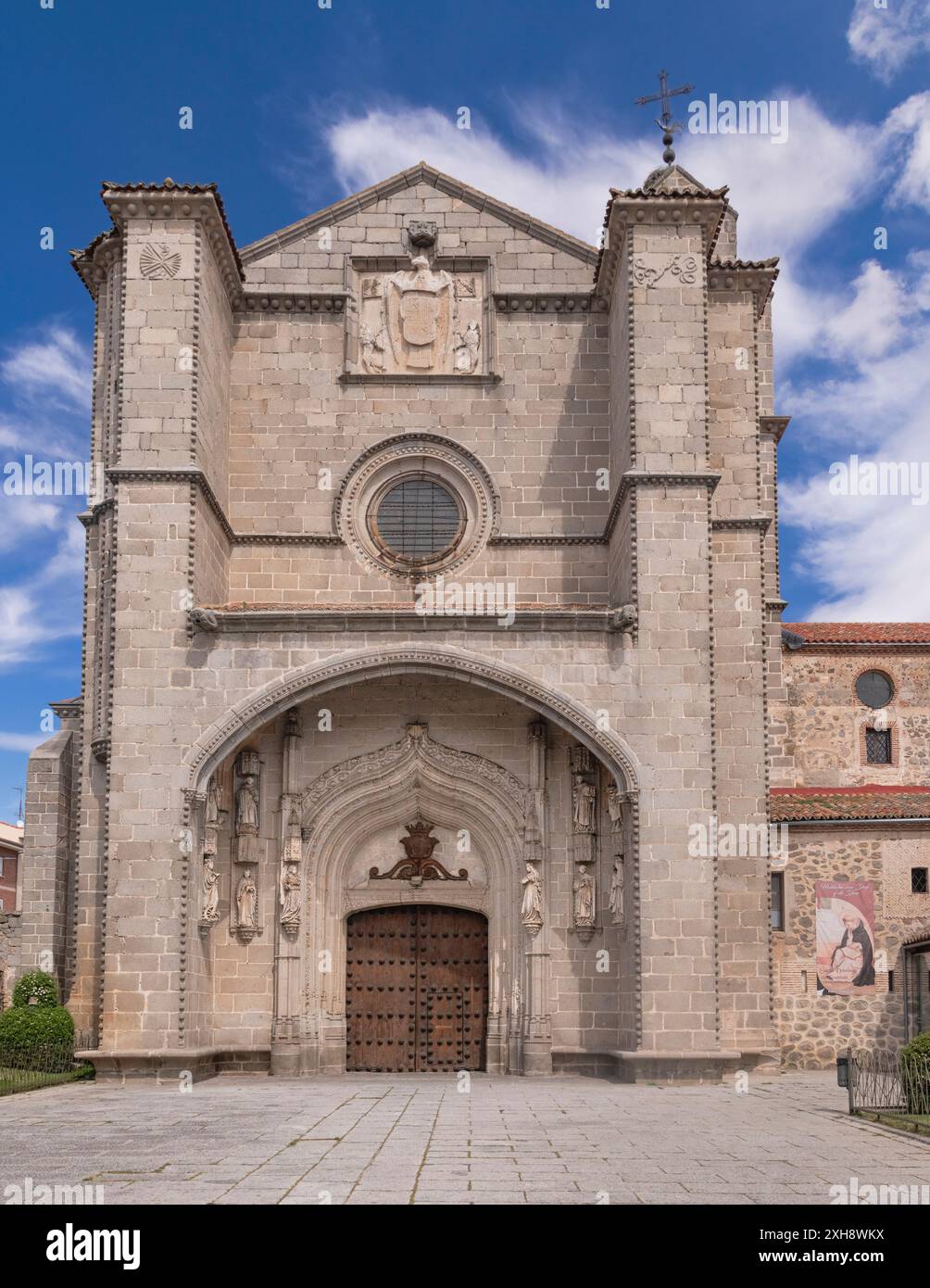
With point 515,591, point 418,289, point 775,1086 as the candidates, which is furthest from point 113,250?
point 775,1086

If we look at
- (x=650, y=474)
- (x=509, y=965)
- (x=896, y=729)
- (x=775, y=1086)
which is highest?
(x=650, y=474)

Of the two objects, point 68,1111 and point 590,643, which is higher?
point 590,643

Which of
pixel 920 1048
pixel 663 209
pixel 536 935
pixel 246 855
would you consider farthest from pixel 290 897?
pixel 663 209

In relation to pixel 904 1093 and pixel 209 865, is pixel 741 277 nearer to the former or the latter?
pixel 209 865

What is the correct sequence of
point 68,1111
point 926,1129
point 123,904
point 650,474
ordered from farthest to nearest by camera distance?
point 650,474 → point 123,904 → point 68,1111 → point 926,1129

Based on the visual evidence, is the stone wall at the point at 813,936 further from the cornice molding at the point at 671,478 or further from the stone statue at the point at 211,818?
the stone statue at the point at 211,818

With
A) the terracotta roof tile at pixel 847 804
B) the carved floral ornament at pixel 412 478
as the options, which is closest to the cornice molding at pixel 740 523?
the carved floral ornament at pixel 412 478

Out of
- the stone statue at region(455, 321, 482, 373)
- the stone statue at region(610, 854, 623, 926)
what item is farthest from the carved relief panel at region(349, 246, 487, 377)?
the stone statue at region(610, 854, 623, 926)

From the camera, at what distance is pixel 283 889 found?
21.7 m

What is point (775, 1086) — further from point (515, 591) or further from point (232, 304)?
point (232, 304)

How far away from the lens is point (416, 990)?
885 inches

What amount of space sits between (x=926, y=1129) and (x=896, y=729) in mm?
18286

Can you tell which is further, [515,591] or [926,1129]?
[515,591]

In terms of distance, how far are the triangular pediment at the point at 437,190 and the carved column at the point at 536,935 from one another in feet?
27.4
